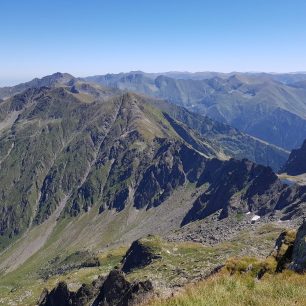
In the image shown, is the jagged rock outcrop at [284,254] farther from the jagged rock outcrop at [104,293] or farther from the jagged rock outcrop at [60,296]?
the jagged rock outcrop at [60,296]

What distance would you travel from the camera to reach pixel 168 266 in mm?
167875

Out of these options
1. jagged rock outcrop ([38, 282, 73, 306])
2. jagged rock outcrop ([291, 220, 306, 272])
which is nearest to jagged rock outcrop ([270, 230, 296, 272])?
jagged rock outcrop ([291, 220, 306, 272])

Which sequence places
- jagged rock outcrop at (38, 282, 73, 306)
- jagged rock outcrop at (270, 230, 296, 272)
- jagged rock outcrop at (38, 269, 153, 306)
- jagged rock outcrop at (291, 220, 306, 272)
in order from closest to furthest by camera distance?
jagged rock outcrop at (291, 220, 306, 272), jagged rock outcrop at (270, 230, 296, 272), jagged rock outcrop at (38, 269, 153, 306), jagged rock outcrop at (38, 282, 73, 306)

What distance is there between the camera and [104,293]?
339ft

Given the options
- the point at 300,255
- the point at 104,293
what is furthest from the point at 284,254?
the point at 104,293

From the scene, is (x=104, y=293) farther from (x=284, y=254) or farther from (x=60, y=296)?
(x=284, y=254)

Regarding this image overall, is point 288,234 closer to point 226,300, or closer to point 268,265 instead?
Answer: point 268,265

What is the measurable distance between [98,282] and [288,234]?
98.3m

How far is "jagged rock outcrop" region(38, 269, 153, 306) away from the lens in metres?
67.4

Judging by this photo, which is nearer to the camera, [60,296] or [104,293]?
[104,293]

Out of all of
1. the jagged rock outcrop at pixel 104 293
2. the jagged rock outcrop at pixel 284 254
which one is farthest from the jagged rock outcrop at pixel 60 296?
the jagged rock outcrop at pixel 284 254

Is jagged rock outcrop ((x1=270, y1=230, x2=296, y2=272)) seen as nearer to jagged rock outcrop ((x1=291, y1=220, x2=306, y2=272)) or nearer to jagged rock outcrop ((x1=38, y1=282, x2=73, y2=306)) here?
jagged rock outcrop ((x1=291, y1=220, x2=306, y2=272))

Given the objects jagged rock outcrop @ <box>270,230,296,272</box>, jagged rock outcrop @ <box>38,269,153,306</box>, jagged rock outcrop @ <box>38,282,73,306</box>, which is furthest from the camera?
jagged rock outcrop @ <box>38,282,73,306</box>

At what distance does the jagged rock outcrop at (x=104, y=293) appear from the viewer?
67438 millimetres
